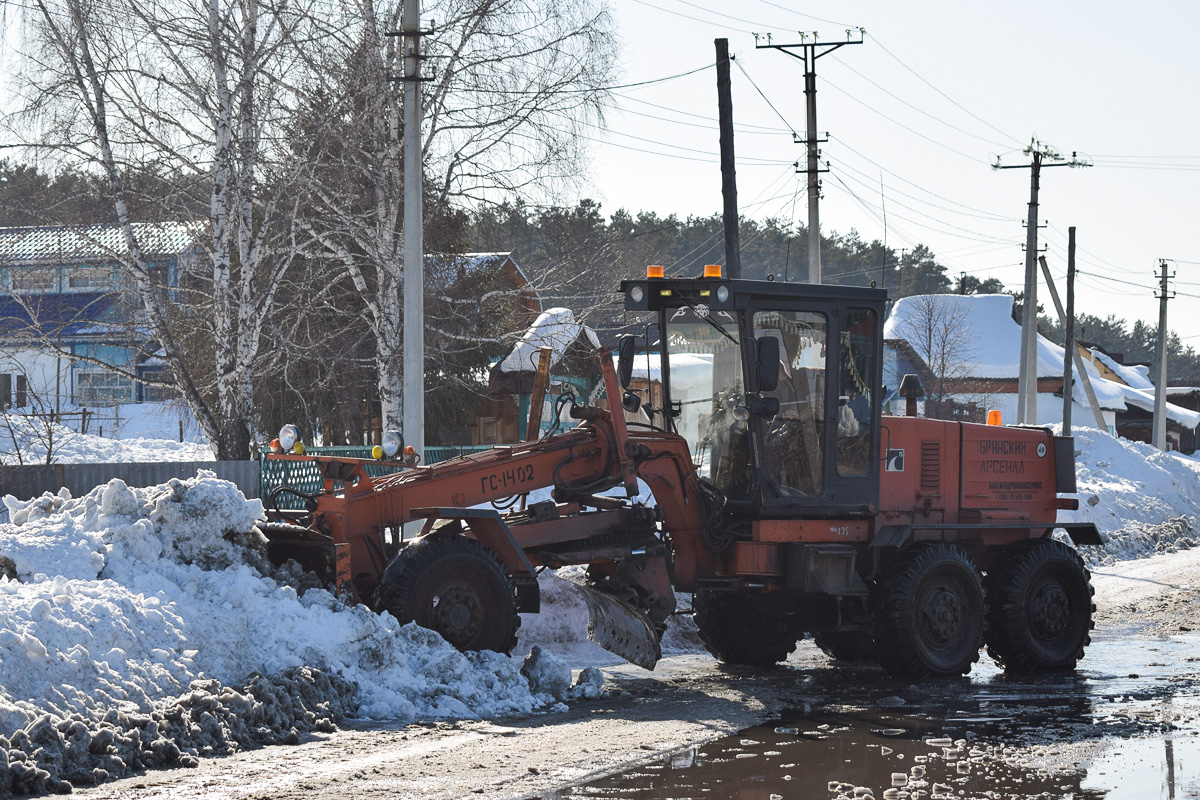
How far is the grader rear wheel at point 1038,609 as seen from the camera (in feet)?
36.5

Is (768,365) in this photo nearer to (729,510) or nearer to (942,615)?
(729,510)

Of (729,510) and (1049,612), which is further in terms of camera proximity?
(1049,612)

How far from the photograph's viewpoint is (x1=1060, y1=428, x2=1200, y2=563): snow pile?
25.7 metres

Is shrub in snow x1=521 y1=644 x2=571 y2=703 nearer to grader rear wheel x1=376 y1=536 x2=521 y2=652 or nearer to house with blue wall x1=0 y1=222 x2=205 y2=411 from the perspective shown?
grader rear wheel x1=376 y1=536 x2=521 y2=652

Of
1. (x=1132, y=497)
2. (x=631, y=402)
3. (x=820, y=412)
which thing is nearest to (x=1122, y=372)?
(x=1132, y=497)

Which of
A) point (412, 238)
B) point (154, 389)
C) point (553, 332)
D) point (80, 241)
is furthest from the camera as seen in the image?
point (154, 389)

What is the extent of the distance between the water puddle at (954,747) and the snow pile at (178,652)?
1.74 metres

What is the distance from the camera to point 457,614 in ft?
28.9

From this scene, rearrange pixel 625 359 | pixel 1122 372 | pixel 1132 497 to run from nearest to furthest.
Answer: pixel 625 359, pixel 1132 497, pixel 1122 372

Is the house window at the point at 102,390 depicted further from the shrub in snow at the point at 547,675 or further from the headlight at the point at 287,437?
the shrub in snow at the point at 547,675

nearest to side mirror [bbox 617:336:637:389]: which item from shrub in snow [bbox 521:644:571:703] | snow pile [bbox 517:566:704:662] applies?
snow pile [bbox 517:566:704:662]

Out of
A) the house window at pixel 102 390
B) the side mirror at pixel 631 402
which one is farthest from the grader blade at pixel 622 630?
the house window at pixel 102 390

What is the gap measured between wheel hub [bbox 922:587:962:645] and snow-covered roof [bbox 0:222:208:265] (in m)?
11.6

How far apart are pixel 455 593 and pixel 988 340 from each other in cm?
5503
